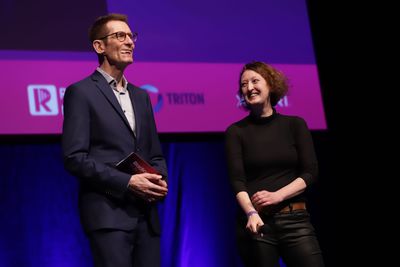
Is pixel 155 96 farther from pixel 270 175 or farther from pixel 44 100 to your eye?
pixel 270 175

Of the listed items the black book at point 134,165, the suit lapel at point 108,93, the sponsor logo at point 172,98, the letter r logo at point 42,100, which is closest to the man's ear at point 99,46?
the suit lapel at point 108,93

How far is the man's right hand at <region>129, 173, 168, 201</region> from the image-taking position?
7.52 ft

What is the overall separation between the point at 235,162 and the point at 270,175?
0.16m

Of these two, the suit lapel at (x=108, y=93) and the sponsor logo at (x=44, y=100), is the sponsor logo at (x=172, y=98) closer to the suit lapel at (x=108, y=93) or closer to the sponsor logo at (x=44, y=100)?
the sponsor logo at (x=44, y=100)

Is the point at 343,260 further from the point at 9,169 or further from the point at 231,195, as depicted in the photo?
the point at 9,169

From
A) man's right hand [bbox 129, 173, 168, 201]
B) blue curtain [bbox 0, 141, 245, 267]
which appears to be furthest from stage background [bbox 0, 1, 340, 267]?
man's right hand [bbox 129, 173, 168, 201]

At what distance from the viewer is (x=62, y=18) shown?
3854 millimetres

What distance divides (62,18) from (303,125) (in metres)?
1.72

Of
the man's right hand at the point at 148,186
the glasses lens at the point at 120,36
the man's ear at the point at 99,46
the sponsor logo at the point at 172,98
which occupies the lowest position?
the man's right hand at the point at 148,186

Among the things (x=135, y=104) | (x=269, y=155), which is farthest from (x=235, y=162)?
(x=135, y=104)

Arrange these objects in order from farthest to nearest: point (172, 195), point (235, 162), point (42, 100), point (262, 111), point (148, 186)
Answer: point (172, 195) < point (42, 100) < point (262, 111) < point (235, 162) < point (148, 186)

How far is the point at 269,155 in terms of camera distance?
2.80 meters

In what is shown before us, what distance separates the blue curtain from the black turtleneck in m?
1.51

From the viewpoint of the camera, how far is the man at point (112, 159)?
7.52ft
